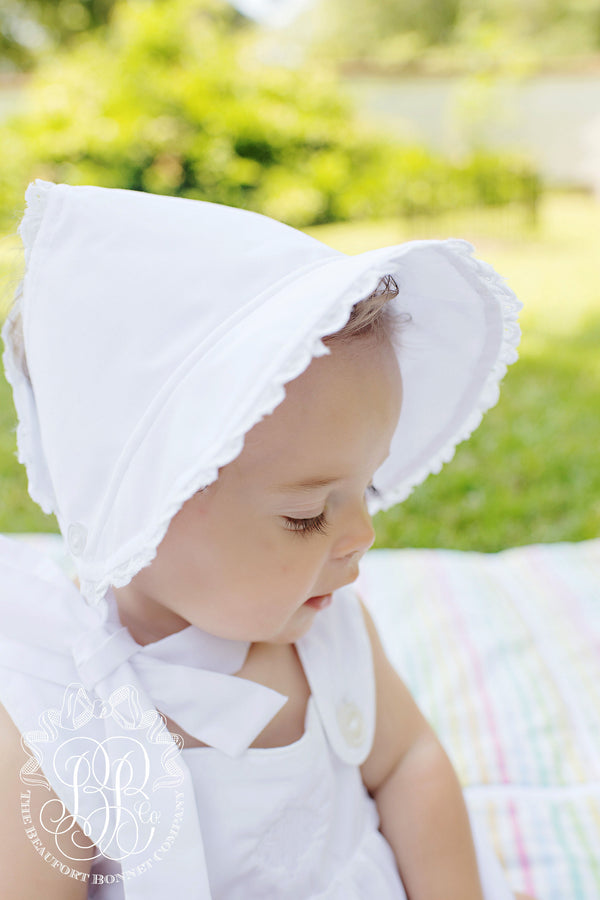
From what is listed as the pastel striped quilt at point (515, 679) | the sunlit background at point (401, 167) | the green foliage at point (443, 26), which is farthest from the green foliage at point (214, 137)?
the green foliage at point (443, 26)

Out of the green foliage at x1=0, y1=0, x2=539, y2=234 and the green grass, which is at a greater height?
the green grass

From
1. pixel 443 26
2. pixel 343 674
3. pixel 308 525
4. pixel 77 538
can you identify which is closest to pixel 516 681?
pixel 343 674

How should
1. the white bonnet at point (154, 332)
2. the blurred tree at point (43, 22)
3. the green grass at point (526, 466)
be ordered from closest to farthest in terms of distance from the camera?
the white bonnet at point (154, 332)
the green grass at point (526, 466)
the blurred tree at point (43, 22)

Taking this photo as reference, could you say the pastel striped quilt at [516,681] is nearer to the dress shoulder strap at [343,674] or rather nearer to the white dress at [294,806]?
the white dress at [294,806]

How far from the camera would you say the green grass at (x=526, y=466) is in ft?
9.41

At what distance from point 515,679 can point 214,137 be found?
8.43 m

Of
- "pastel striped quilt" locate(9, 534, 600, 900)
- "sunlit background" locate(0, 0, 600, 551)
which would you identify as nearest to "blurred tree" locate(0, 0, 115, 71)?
"sunlit background" locate(0, 0, 600, 551)

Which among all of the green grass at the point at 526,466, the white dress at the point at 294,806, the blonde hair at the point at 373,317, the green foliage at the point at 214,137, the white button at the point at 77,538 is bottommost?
the green foliage at the point at 214,137

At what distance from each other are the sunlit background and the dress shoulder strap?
61 centimetres

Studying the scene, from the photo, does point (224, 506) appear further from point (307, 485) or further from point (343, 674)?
point (343, 674)

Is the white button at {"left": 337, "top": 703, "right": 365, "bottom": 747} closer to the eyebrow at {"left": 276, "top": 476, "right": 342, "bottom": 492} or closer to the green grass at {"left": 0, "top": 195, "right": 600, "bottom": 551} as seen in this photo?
the eyebrow at {"left": 276, "top": 476, "right": 342, "bottom": 492}

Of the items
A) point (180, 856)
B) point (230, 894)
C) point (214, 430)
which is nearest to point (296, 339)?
point (214, 430)

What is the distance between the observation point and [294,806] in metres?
1.03

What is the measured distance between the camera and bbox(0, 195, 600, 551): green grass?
287 cm
